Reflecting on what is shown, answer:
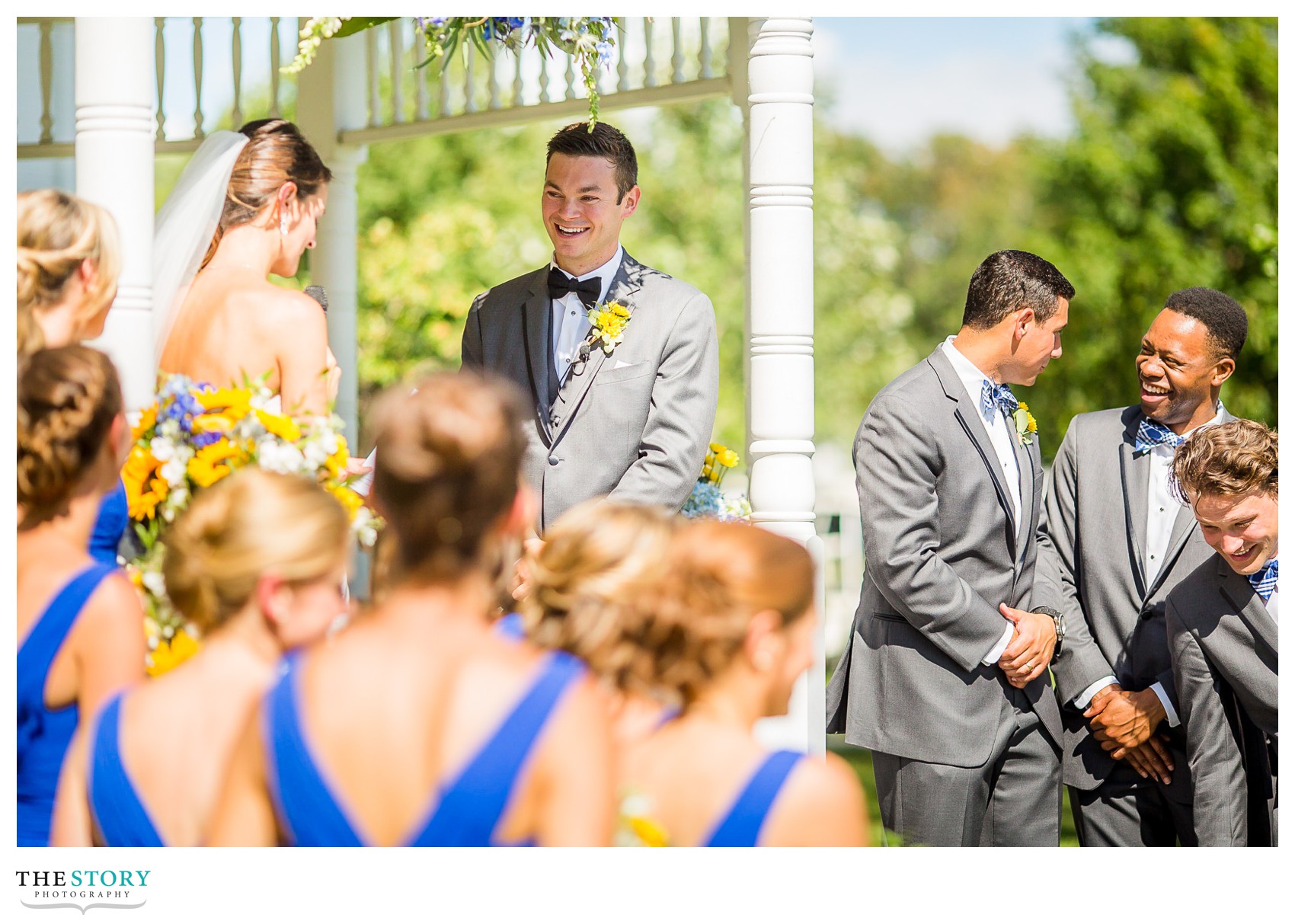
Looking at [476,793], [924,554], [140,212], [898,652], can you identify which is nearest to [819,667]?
[898,652]

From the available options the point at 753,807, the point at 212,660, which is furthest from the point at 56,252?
the point at 753,807

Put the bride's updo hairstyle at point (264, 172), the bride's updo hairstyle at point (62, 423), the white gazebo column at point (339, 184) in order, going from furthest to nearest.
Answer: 1. the white gazebo column at point (339, 184)
2. the bride's updo hairstyle at point (264, 172)
3. the bride's updo hairstyle at point (62, 423)

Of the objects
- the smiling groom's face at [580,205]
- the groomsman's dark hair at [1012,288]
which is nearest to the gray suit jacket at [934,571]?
the groomsman's dark hair at [1012,288]

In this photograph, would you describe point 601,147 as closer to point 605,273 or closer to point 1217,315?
point 605,273

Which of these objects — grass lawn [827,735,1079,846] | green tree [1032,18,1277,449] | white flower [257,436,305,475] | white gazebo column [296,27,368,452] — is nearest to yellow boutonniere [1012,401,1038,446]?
white flower [257,436,305,475]

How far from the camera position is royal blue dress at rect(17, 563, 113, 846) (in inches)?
117

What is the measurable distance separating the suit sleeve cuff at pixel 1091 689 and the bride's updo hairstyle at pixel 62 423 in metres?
2.94

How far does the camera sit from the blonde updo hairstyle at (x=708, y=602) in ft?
8.89

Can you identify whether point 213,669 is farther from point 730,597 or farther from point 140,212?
point 140,212

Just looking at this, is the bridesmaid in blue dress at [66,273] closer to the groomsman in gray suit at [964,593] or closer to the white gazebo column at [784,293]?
the white gazebo column at [784,293]

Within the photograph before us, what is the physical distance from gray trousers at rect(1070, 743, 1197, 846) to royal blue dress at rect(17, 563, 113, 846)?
3.02 m

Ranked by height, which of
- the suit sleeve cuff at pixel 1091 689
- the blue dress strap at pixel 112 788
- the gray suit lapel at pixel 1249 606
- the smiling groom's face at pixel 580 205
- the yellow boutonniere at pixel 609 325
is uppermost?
the smiling groom's face at pixel 580 205

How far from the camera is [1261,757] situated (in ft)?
13.8

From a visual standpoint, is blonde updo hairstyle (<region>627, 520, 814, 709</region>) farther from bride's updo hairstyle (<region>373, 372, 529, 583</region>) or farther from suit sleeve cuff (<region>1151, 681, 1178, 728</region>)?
suit sleeve cuff (<region>1151, 681, 1178, 728</region>)
